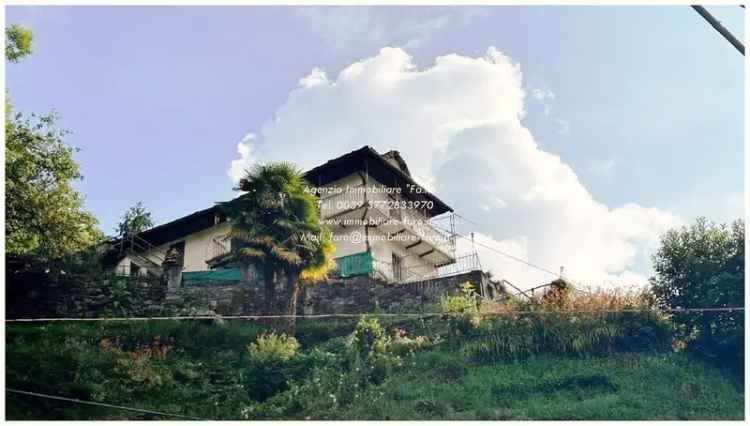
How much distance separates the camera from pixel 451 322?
14.7m

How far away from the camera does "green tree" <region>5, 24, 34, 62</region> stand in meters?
14.3

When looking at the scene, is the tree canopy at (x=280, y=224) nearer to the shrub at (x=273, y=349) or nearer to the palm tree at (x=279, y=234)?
the palm tree at (x=279, y=234)

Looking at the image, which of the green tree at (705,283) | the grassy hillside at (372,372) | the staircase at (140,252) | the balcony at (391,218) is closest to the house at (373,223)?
the balcony at (391,218)

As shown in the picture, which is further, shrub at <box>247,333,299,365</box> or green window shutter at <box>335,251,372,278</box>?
green window shutter at <box>335,251,372,278</box>

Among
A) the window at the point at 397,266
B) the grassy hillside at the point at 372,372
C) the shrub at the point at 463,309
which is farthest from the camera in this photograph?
the window at the point at 397,266

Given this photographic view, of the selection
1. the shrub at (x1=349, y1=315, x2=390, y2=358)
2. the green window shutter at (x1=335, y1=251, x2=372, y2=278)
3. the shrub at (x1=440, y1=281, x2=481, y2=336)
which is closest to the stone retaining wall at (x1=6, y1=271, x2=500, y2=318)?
the green window shutter at (x1=335, y1=251, x2=372, y2=278)

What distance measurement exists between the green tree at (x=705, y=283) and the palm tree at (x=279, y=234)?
19.9 feet

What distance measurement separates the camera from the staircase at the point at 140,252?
1819 centimetres

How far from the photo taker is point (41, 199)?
611 inches

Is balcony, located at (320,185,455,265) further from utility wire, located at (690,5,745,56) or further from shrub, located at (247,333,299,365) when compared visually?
utility wire, located at (690,5,745,56)

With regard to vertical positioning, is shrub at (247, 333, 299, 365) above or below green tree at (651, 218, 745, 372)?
below

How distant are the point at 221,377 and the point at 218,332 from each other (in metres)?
1.64

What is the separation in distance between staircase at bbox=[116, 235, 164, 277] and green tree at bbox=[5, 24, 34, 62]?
4.97m

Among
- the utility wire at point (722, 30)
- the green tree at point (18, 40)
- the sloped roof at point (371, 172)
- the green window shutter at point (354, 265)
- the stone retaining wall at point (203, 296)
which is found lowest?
the stone retaining wall at point (203, 296)
